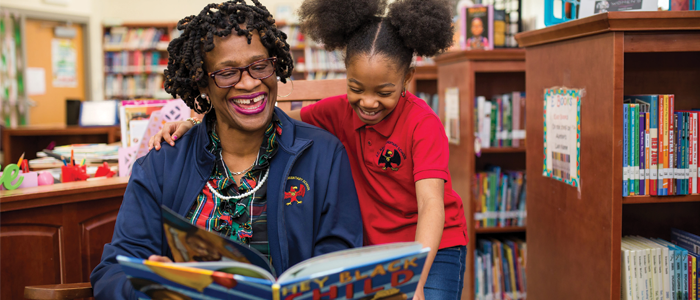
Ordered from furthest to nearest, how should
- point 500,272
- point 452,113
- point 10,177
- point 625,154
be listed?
point 452,113 → point 500,272 → point 10,177 → point 625,154

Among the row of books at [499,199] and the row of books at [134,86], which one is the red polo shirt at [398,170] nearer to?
the row of books at [499,199]

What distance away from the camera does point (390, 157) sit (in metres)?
1.49

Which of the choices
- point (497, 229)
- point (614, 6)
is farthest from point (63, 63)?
point (614, 6)

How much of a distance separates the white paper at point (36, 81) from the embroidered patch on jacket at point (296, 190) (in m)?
7.47

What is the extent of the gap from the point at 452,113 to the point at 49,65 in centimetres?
692

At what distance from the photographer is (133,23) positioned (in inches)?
307

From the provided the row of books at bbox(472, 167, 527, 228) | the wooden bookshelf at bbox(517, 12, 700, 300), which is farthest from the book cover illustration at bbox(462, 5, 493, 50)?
the wooden bookshelf at bbox(517, 12, 700, 300)

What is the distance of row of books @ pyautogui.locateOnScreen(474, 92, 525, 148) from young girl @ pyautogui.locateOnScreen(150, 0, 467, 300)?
163cm

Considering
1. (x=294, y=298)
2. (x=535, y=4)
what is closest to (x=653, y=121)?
(x=294, y=298)

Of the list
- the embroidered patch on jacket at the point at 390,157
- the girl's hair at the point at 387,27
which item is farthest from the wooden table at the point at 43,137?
the embroidered patch on jacket at the point at 390,157

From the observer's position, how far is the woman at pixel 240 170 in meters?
1.31

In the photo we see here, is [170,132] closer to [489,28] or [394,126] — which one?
[394,126]

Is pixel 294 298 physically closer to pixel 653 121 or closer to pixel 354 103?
pixel 354 103

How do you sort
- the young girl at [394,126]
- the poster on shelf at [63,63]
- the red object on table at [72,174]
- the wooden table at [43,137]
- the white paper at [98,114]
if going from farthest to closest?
the poster on shelf at [63,63] → the white paper at [98,114] → the wooden table at [43,137] → the red object on table at [72,174] → the young girl at [394,126]
